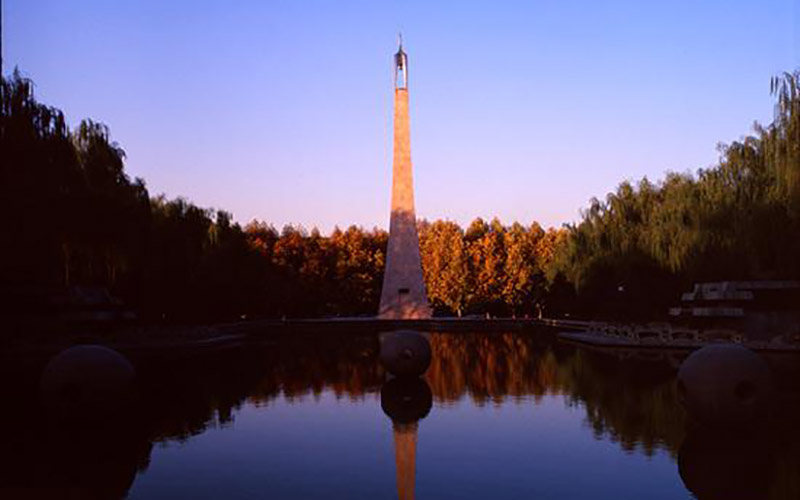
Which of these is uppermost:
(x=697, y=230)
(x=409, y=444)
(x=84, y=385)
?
(x=697, y=230)

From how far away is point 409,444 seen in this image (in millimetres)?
12672

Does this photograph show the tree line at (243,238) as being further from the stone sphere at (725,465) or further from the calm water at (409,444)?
the stone sphere at (725,465)

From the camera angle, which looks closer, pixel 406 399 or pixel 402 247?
pixel 406 399

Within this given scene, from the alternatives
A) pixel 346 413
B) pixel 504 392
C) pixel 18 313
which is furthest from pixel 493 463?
pixel 18 313

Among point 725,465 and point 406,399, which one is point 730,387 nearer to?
point 725,465

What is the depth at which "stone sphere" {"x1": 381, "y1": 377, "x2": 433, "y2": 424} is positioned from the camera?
50.7 feet

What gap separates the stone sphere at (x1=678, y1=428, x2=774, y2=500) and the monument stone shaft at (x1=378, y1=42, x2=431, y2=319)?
41.8 metres

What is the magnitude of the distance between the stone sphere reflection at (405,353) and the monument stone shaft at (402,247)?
34.3 metres

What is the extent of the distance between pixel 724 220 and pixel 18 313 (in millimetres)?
25604

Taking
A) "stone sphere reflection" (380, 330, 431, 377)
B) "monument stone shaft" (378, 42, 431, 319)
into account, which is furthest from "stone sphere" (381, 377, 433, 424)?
"monument stone shaft" (378, 42, 431, 319)

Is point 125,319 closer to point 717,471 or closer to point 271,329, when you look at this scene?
point 271,329

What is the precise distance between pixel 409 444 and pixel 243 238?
125ft

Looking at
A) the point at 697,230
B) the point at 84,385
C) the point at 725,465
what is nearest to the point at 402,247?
the point at 697,230

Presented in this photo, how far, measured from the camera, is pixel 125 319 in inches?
1232
